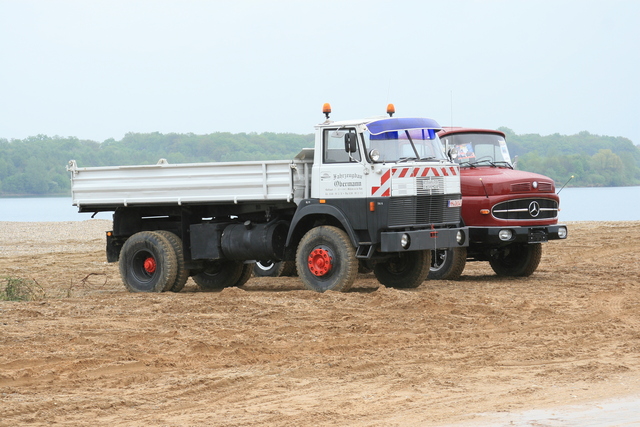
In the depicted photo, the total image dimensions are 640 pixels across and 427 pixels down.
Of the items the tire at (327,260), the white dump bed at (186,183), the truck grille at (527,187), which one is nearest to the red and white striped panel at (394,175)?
the tire at (327,260)

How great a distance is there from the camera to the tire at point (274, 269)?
18109mm

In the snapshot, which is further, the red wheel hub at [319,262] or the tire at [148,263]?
the tire at [148,263]

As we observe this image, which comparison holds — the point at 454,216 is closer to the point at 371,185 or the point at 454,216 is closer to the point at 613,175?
the point at 371,185

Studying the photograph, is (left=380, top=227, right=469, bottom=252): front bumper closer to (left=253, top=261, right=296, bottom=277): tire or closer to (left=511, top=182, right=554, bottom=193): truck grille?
(left=511, top=182, right=554, bottom=193): truck grille

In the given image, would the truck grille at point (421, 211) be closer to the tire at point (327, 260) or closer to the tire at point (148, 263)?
the tire at point (327, 260)

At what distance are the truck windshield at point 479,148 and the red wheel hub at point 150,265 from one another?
5.37m

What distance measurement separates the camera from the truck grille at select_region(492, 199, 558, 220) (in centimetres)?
1581

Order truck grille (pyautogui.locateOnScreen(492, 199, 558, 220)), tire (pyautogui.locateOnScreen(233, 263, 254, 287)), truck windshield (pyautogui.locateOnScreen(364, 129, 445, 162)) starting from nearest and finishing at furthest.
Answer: truck windshield (pyautogui.locateOnScreen(364, 129, 445, 162)) < truck grille (pyautogui.locateOnScreen(492, 199, 558, 220)) < tire (pyautogui.locateOnScreen(233, 263, 254, 287))

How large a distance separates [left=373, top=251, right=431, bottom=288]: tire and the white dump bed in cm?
202

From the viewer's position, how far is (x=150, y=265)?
1583 cm

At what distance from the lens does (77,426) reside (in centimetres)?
701

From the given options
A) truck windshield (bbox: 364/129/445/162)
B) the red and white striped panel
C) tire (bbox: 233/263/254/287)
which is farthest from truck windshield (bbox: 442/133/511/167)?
tire (bbox: 233/263/254/287)

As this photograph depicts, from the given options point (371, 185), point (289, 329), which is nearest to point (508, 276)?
point (371, 185)

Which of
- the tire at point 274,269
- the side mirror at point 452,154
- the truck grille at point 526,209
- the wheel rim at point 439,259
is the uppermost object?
the side mirror at point 452,154
